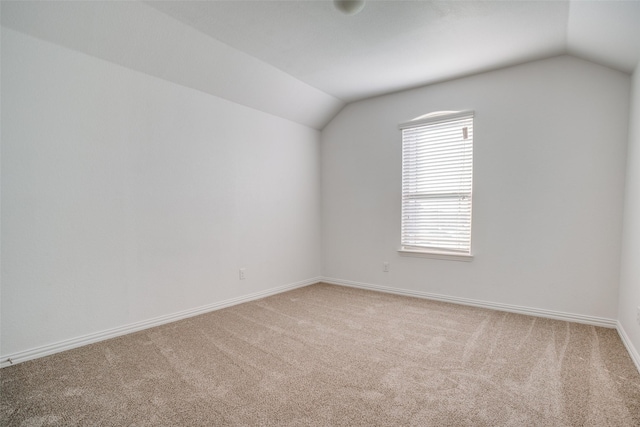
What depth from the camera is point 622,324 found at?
2.51 meters

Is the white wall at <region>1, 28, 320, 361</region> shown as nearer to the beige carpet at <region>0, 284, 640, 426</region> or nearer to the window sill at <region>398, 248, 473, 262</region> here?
the beige carpet at <region>0, 284, 640, 426</region>

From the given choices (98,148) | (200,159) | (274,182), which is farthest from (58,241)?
(274,182)

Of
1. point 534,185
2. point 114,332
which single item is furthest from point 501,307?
point 114,332

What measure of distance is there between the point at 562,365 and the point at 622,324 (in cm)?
92

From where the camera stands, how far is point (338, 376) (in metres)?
1.95

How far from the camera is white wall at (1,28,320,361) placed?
214 centimetres

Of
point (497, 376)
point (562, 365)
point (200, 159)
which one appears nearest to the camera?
point (497, 376)

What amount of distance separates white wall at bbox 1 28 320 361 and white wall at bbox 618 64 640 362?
3.29 metres

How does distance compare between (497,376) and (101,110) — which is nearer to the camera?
(497,376)

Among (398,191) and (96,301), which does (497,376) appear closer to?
(398,191)

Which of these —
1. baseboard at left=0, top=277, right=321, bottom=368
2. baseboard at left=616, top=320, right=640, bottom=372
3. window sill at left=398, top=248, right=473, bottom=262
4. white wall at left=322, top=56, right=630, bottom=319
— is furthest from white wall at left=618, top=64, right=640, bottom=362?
baseboard at left=0, top=277, right=321, bottom=368

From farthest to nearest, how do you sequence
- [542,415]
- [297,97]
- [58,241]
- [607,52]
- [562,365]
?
[297,97] < [607,52] < [58,241] < [562,365] < [542,415]

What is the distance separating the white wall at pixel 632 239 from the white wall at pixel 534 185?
14 cm

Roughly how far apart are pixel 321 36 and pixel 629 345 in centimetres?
323
